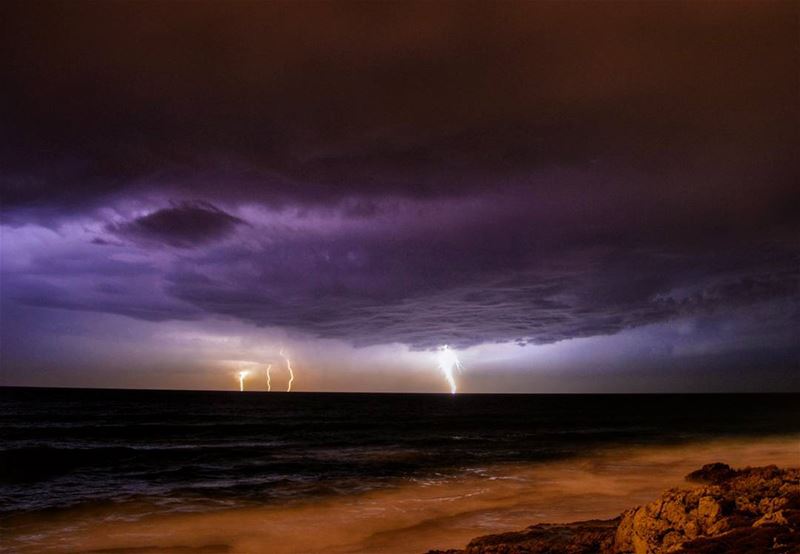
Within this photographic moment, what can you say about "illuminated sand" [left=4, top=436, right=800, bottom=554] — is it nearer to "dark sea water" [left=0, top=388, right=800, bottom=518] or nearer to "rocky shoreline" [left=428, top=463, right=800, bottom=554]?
"dark sea water" [left=0, top=388, right=800, bottom=518]

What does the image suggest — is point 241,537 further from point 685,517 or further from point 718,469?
point 718,469

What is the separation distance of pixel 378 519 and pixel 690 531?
933cm

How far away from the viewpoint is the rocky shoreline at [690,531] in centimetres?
740

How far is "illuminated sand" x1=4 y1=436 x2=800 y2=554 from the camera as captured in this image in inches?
511

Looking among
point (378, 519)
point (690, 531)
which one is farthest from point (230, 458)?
point (690, 531)

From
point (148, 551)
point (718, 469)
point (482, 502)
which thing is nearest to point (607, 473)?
point (718, 469)

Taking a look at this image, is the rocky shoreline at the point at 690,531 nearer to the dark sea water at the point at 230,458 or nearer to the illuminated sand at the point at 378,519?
the illuminated sand at the point at 378,519

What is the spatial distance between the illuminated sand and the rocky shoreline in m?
2.81

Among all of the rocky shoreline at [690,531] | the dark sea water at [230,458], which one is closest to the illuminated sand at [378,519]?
the dark sea water at [230,458]

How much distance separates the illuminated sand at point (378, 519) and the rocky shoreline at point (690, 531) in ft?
9.22

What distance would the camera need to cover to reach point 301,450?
3569 centimetres

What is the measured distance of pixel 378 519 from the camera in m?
15.6

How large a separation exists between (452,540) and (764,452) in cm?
2654

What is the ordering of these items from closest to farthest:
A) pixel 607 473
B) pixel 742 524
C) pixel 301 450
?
pixel 742 524 → pixel 607 473 → pixel 301 450
